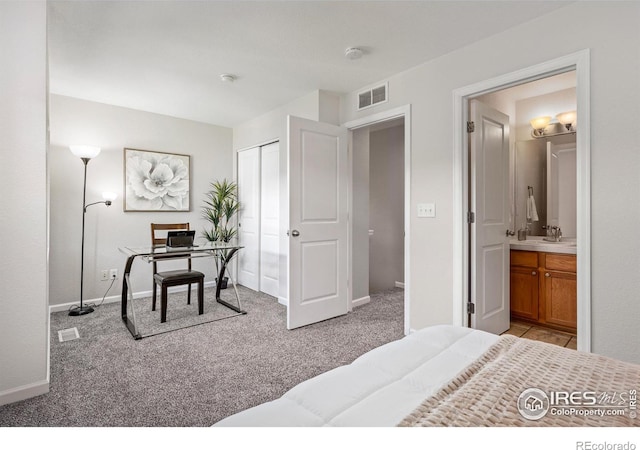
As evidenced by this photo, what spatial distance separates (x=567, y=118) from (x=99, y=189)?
5392mm

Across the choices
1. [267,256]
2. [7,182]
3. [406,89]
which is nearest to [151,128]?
[267,256]

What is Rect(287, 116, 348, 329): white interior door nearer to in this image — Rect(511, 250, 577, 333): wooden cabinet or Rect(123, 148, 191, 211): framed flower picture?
Rect(511, 250, 577, 333): wooden cabinet

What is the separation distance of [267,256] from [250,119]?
199 centimetres

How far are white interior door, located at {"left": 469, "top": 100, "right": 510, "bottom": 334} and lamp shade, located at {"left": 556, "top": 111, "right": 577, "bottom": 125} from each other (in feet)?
2.80

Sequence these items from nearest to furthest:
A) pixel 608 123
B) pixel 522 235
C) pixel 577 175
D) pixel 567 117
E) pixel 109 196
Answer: pixel 608 123, pixel 577 175, pixel 567 117, pixel 522 235, pixel 109 196

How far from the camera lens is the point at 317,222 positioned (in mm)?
3307

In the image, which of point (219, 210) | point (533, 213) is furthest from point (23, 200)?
point (533, 213)

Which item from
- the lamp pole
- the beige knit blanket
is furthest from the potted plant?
the beige knit blanket

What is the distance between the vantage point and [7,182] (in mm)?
1870

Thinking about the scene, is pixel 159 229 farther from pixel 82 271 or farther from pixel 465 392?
pixel 465 392

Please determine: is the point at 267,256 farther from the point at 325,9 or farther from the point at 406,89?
the point at 325,9

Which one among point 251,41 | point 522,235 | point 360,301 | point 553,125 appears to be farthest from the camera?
point 360,301

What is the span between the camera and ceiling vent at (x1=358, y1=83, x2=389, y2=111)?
320cm

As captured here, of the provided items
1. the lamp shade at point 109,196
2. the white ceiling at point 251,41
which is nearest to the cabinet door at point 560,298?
the white ceiling at point 251,41
